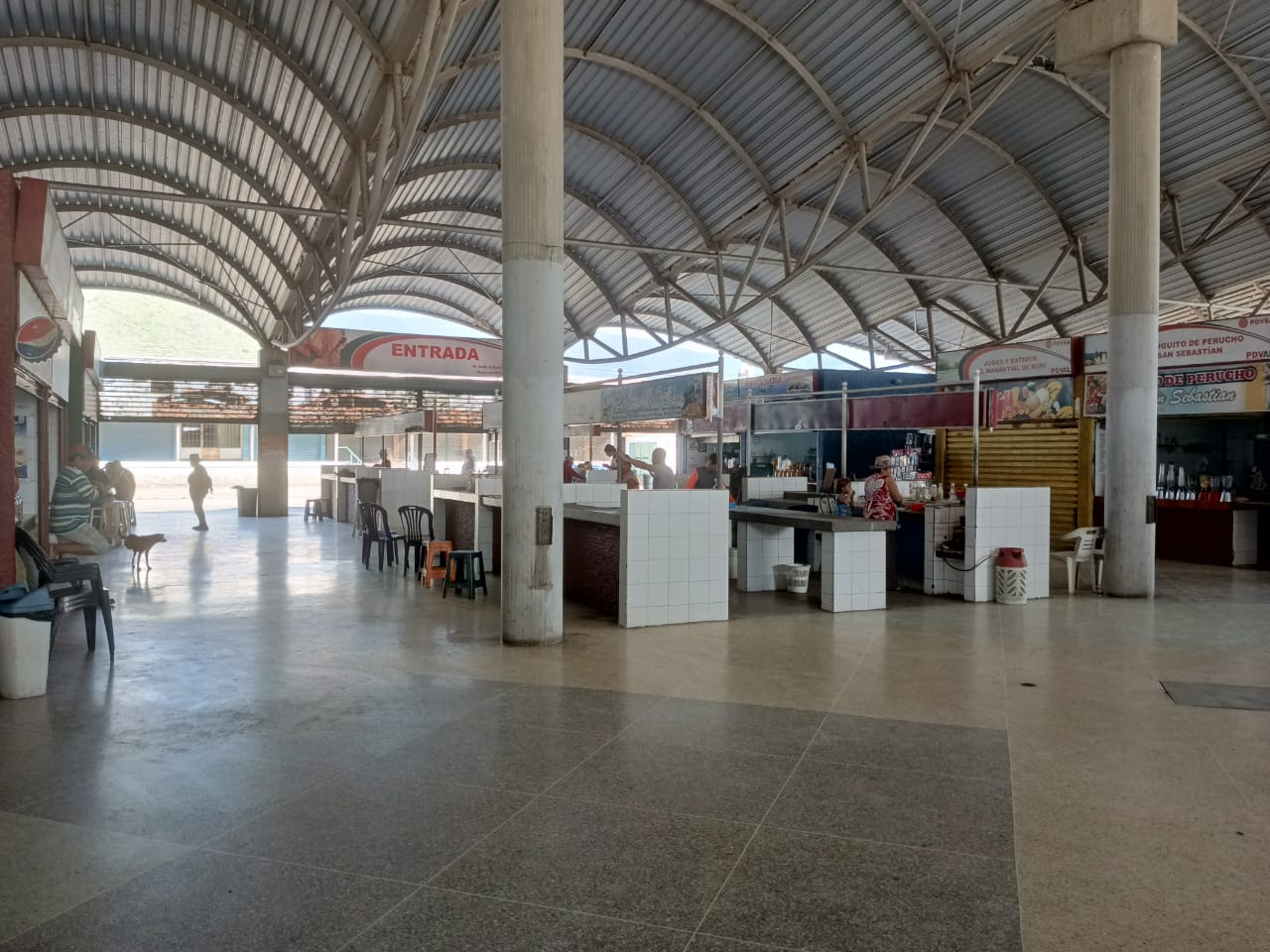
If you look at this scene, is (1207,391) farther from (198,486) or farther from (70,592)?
(198,486)

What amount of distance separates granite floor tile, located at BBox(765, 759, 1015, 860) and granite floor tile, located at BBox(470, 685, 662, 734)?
117 centimetres

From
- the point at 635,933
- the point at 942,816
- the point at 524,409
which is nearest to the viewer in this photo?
the point at 635,933

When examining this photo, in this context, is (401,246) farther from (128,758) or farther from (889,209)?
(128,758)

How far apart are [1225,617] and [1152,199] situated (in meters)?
4.45

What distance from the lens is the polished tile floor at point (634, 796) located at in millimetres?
2742

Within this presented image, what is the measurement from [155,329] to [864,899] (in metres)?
50.1

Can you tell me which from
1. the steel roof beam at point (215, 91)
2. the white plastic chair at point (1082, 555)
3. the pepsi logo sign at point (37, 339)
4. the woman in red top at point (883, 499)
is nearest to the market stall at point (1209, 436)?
the white plastic chair at point (1082, 555)

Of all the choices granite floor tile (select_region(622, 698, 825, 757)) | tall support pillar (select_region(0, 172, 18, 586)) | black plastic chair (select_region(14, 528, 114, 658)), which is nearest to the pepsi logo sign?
tall support pillar (select_region(0, 172, 18, 586))

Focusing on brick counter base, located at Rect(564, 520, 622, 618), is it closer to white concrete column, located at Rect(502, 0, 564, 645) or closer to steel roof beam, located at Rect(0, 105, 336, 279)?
white concrete column, located at Rect(502, 0, 564, 645)

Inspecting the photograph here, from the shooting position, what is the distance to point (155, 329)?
45.3 meters

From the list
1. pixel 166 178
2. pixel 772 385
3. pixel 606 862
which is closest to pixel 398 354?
pixel 166 178

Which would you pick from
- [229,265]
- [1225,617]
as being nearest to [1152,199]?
[1225,617]

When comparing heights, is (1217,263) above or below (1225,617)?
above

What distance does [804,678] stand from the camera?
19.3 feet
